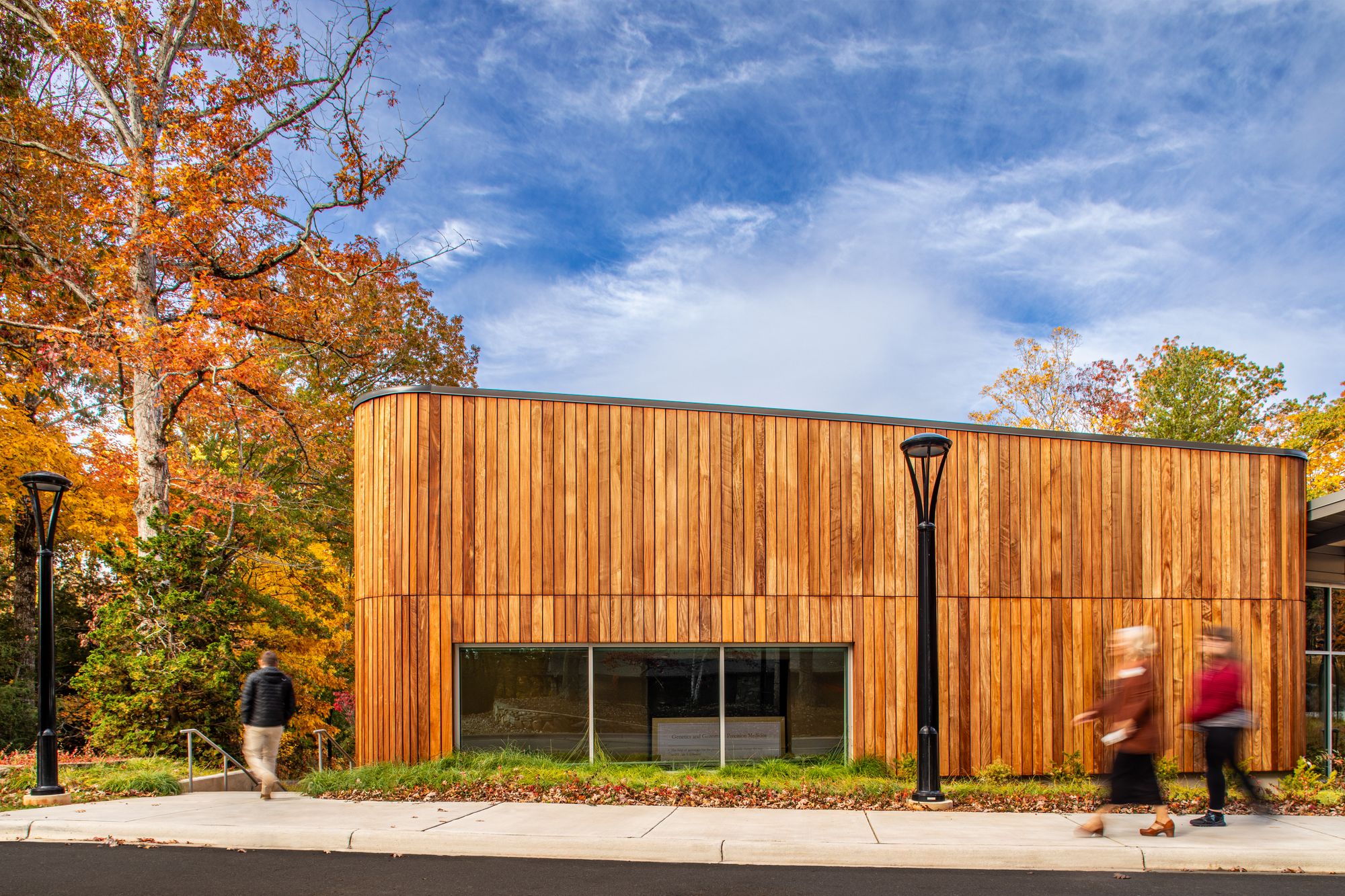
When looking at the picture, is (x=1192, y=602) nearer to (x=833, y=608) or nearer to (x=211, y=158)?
(x=833, y=608)

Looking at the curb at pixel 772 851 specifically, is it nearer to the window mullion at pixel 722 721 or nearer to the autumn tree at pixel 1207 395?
the window mullion at pixel 722 721

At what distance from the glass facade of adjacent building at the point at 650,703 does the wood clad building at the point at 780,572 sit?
41mm

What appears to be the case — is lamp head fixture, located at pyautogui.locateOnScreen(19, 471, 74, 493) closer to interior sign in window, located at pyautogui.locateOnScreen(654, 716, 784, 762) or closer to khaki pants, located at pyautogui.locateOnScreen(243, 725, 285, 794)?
khaki pants, located at pyautogui.locateOnScreen(243, 725, 285, 794)

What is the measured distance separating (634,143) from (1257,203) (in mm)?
17942

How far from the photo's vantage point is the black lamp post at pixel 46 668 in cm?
953

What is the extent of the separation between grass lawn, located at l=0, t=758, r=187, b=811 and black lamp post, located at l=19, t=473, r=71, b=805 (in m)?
0.27

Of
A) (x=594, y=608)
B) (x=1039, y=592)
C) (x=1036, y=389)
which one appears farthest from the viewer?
(x=1036, y=389)

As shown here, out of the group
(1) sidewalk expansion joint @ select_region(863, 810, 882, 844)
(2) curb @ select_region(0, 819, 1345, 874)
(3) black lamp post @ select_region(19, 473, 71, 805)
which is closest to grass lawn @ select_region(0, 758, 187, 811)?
(3) black lamp post @ select_region(19, 473, 71, 805)

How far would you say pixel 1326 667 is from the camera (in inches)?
542

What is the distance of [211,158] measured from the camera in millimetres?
18031

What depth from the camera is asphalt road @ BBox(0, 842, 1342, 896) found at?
6.18 meters

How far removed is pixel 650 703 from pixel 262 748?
4.51 m

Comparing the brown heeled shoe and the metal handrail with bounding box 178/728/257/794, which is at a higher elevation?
the brown heeled shoe

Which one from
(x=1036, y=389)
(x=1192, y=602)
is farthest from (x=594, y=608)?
(x=1036, y=389)
